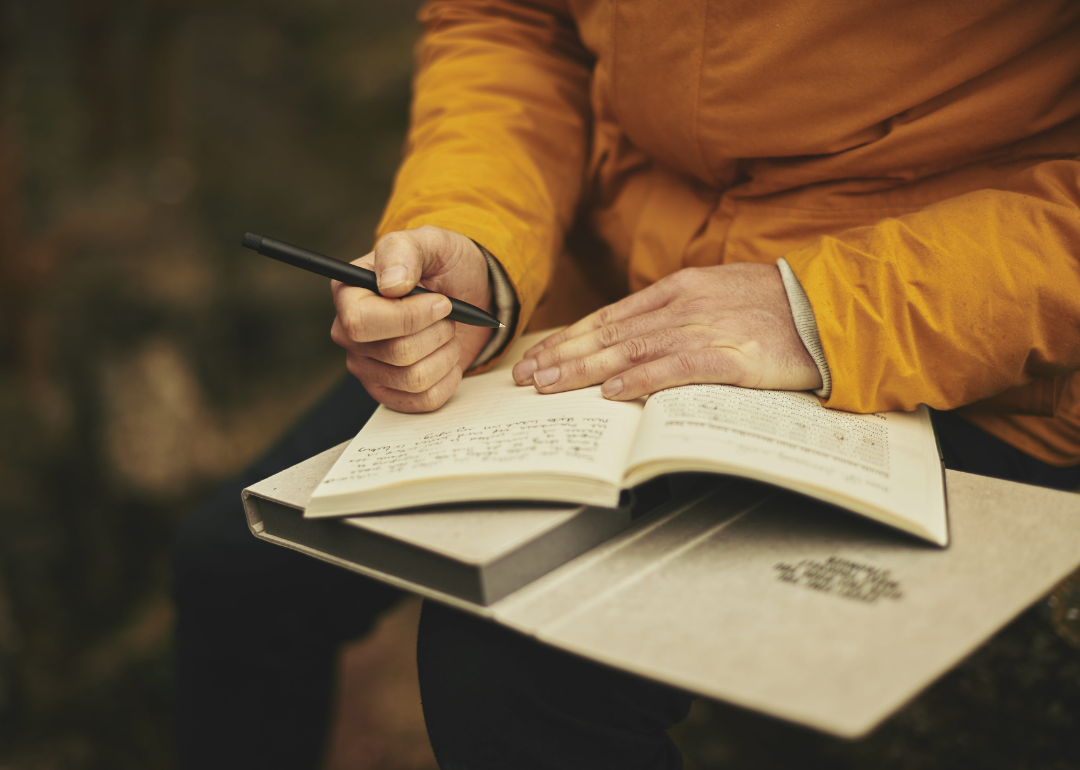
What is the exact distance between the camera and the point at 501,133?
4.12ft

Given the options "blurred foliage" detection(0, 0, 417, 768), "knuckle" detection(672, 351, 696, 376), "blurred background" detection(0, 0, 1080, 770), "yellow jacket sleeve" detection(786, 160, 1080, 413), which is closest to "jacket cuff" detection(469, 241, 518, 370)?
"knuckle" detection(672, 351, 696, 376)

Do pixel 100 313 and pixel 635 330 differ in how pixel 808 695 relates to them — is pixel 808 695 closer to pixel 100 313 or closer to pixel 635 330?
pixel 635 330

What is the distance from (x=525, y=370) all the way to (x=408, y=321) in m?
0.18

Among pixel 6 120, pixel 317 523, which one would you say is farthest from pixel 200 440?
pixel 317 523

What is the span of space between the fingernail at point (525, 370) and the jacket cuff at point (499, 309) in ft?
0.36

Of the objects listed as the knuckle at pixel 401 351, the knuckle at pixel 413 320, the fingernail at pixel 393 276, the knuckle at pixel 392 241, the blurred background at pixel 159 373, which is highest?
the knuckle at pixel 392 241

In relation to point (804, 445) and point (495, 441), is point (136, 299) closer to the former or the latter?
point (495, 441)

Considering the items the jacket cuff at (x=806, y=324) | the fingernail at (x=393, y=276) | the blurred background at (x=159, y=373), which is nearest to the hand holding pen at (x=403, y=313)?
the fingernail at (x=393, y=276)

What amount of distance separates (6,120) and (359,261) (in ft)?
7.69

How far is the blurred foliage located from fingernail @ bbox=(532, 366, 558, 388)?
56.2 inches

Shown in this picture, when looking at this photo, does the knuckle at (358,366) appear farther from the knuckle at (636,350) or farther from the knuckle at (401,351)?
the knuckle at (636,350)

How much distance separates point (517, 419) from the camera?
84 cm

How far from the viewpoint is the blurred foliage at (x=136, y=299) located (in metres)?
1.91

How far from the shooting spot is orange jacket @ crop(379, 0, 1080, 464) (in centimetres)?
83
